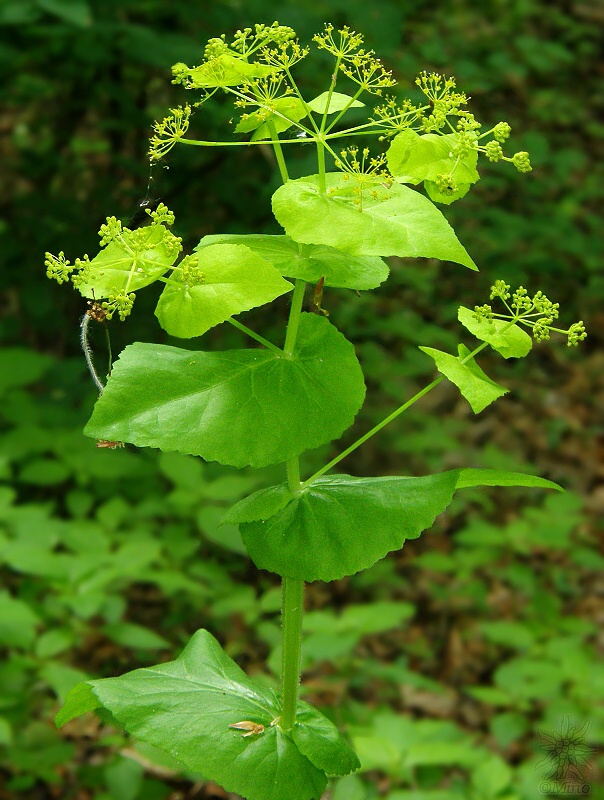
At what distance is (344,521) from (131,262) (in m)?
0.39

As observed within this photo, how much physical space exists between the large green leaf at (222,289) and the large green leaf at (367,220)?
0.18ft

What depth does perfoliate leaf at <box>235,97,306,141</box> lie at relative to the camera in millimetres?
997

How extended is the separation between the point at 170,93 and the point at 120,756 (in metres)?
2.60

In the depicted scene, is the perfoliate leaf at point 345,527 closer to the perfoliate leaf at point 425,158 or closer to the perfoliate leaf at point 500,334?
the perfoliate leaf at point 500,334

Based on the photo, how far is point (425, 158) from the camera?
99cm

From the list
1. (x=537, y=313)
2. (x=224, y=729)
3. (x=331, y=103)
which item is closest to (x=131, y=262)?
(x=331, y=103)

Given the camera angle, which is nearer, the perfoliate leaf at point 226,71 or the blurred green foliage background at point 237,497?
the perfoliate leaf at point 226,71

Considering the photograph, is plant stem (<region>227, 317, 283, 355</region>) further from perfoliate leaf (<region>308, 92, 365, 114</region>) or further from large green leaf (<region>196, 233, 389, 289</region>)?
perfoliate leaf (<region>308, 92, 365, 114</region>)

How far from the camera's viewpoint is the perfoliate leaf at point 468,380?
3.30 ft

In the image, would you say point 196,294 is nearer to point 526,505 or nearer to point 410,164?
point 410,164

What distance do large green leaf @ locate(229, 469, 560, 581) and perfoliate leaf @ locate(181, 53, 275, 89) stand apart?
486mm
